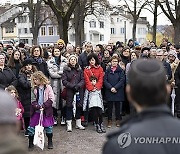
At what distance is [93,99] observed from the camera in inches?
349


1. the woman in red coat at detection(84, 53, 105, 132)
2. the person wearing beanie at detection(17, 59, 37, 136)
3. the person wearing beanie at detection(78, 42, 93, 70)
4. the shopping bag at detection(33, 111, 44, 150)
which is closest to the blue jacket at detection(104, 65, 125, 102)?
the woman in red coat at detection(84, 53, 105, 132)

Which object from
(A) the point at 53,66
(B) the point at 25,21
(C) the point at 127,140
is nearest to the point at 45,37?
(B) the point at 25,21

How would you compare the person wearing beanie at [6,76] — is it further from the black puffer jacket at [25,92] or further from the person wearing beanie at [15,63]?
the person wearing beanie at [15,63]

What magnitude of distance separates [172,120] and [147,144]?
22 centimetres

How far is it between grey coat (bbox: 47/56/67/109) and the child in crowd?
26.8 inches

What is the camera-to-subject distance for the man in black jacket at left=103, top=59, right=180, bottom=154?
91.0 inches

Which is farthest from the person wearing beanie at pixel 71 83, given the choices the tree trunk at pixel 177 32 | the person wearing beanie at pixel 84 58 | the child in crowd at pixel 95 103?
the tree trunk at pixel 177 32

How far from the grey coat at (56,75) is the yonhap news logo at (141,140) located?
22.1 feet

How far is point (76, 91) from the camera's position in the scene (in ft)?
29.2

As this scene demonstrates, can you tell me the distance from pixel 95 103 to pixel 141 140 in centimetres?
652

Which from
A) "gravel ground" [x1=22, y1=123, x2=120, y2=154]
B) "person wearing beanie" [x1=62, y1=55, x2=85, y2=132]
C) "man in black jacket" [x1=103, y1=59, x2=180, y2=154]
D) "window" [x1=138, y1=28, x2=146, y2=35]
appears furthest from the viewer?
"window" [x1=138, y1=28, x2=146, y2=35]

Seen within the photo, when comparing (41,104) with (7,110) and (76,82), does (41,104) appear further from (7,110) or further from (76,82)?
(7,110)

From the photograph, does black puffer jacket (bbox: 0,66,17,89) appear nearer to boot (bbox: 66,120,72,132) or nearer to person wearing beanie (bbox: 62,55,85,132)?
person wearing beanie (bbox: 62,55,85,132)

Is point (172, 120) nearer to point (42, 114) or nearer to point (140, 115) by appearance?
point (140, 115)
